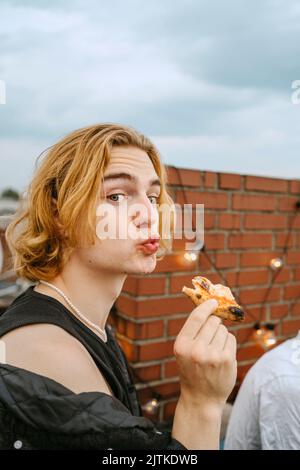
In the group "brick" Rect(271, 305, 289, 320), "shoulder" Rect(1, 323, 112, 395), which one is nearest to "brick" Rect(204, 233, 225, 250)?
"brick" Rect(271, 305, 289, 320)

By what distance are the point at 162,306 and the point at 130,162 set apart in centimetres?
124

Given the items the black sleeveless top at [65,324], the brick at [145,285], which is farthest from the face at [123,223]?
the brick at [145,285]

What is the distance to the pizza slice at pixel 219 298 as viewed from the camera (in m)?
1.17

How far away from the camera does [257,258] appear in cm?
274

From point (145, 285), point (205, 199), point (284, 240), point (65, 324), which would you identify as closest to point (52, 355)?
point (65, 324)

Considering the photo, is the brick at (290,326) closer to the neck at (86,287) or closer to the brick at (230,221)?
the brick at (230,221)

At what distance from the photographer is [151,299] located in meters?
2.23

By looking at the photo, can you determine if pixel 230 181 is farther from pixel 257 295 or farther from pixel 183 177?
pixel 257 295

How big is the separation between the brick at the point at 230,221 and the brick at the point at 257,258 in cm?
18

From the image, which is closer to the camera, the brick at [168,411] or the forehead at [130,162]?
the forehead at [130,162]

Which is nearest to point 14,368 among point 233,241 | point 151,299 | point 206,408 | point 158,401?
point 206,408

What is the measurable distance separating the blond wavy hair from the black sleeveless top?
119 mm

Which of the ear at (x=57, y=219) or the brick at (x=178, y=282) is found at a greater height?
the ear at (x=57, y=219)
